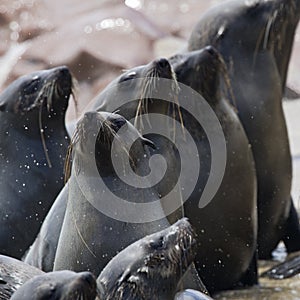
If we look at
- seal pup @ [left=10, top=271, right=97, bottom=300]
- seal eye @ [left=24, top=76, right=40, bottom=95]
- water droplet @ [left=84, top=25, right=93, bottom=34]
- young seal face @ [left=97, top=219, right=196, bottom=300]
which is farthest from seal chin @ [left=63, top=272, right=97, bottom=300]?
water droplet @ [left=84, top=25, right=93, bottom=34]

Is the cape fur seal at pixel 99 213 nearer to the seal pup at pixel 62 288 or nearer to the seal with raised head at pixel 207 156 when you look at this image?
the seal with raised head at pixel 207 156

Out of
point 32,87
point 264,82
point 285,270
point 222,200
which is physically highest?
point 32,87

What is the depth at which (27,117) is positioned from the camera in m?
9.02

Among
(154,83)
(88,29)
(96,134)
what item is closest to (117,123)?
(96,134)

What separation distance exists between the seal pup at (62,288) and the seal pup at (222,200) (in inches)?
105

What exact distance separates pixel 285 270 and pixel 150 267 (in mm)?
2606

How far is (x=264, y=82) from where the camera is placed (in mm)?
9453

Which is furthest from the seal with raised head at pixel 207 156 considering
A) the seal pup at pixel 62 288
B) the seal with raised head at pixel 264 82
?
the seal pup at pixel 62 288

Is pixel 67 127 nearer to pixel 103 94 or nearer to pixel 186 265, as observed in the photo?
pixel 103 94

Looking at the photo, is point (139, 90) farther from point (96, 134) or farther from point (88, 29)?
point (88, 29)

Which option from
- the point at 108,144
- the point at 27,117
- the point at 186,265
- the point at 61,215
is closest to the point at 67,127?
the point at 27,117

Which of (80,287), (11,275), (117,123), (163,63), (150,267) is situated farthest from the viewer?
(163,63)

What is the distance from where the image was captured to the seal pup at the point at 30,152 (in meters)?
8.53

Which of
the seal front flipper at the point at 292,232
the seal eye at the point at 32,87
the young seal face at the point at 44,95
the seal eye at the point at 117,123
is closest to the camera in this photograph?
the seal eye at the point at 117,123
